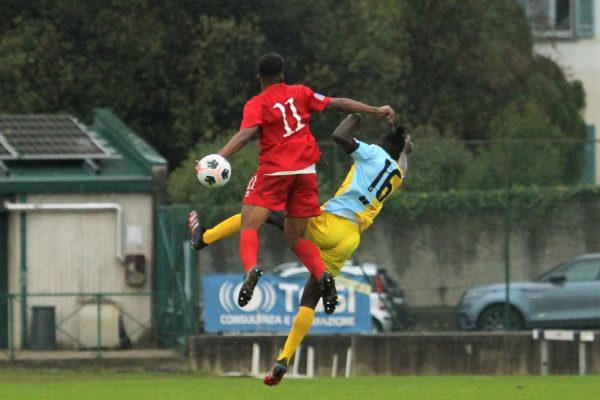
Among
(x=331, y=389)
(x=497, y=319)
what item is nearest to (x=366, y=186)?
(x=331, y=389)

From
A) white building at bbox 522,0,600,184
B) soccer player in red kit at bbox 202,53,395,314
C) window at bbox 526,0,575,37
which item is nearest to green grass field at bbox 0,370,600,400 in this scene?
soccer player in red kit at bbox 202,53,395,314

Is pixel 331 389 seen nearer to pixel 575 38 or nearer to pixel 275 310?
pixel 275 310

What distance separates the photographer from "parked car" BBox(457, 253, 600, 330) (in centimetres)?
2450

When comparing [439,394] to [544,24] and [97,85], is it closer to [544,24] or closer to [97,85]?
[97,85]

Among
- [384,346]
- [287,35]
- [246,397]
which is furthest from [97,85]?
[246,397]

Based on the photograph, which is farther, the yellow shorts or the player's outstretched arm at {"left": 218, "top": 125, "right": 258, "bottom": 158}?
the yellow shorts

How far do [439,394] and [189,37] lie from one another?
65.2 ft

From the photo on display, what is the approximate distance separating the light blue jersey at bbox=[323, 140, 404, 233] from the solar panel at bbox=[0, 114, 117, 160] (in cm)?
1297

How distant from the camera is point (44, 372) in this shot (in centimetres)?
2461

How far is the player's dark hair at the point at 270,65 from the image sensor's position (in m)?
13.4

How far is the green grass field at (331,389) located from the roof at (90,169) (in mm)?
6611

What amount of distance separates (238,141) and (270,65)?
750 millimetres

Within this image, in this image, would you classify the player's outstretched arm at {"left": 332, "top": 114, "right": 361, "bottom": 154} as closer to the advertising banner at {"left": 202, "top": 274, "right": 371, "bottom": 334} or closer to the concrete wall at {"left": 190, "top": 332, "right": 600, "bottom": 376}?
the concrete wall at {"left": 190, "top": 332, "right": 600, "bottom": 376}

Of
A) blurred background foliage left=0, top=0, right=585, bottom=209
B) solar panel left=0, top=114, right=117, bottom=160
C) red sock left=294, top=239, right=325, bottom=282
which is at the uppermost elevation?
blurred background foliage left=0, top=0, right=585, bottom=209
